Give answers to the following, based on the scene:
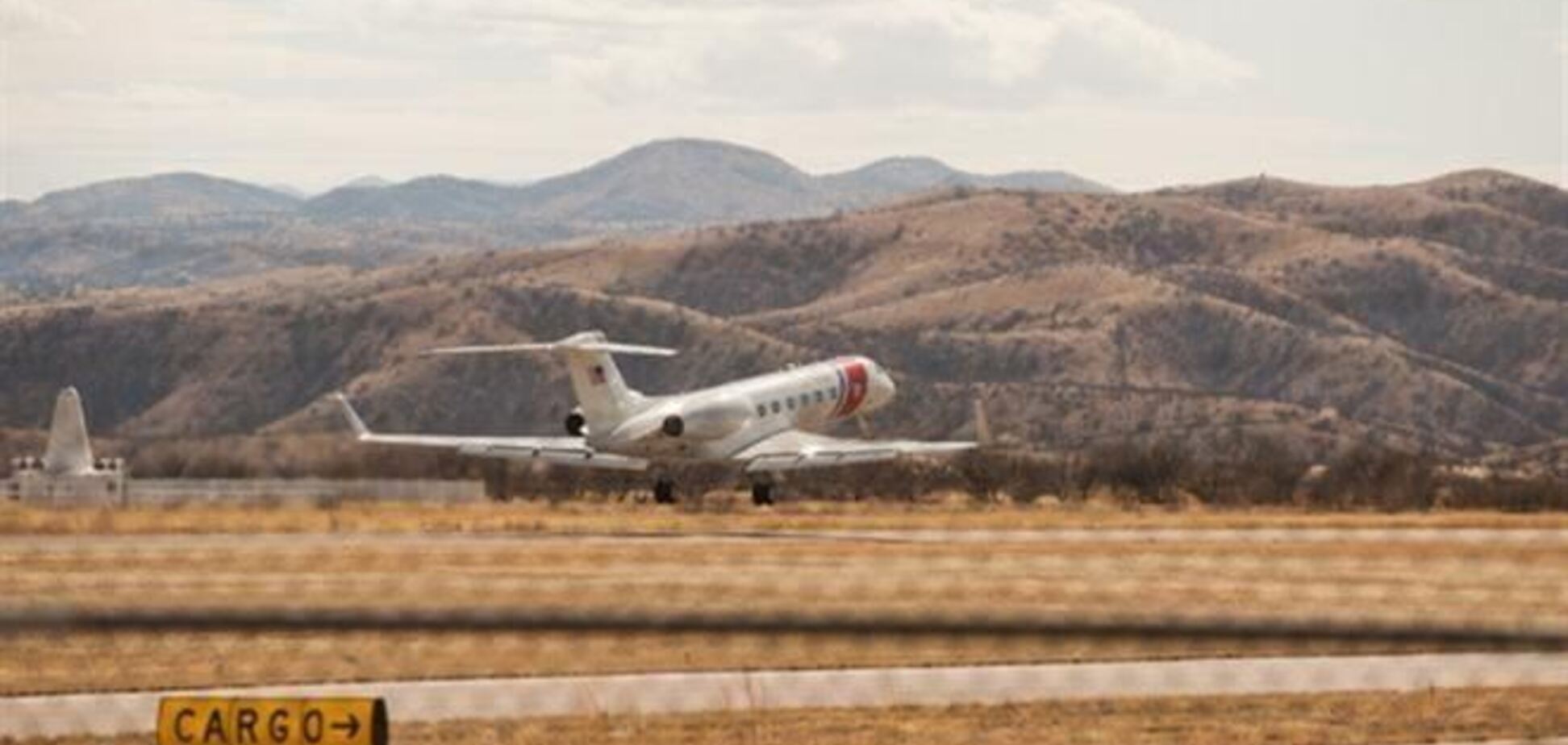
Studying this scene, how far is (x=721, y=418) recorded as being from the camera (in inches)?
2717

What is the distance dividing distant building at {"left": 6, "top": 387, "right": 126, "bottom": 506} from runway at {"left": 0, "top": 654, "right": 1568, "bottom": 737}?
119 ft

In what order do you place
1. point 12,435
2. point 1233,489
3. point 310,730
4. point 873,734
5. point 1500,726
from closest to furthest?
point 310,730 → point 873,734 → point 1500,726 → point 1233,489 → point 12,435

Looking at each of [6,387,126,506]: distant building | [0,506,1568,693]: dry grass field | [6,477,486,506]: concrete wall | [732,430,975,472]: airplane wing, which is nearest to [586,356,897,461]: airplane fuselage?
[732,430,975,472]: airplane wing

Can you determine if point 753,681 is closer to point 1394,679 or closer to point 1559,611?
point 1394,679

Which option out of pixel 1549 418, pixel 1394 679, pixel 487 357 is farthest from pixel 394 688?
pixel 1549 418

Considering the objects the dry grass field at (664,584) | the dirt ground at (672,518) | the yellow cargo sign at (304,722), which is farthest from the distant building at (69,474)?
the yellow cargo sign at (304,722)

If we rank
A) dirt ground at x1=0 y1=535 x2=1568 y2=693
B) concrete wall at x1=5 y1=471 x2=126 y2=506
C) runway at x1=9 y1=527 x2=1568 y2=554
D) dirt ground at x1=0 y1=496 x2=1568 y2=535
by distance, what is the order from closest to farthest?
1. dirt ground at x1=0 y1=535 x2=1568 y2=693
2. runway at x1=9 y1=527 x2=1568 y2=554
3. dirt ground at x1=0 y1=496 x2=1568 y2=535
4. concrete wall at x1=5 y1=471 x2=126 y2=506

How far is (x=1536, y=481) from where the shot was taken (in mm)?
79438

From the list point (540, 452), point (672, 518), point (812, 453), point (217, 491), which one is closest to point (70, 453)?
point (217, 491)

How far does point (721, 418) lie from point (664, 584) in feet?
83.6

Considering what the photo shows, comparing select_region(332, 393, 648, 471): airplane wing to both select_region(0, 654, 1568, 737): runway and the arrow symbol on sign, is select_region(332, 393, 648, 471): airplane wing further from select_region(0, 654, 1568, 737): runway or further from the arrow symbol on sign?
the arrow symbol on sign

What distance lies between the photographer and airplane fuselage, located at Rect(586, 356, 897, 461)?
2699 inches

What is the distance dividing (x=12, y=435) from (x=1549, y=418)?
123 meters

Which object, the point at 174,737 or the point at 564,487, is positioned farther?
the point at 564,487
